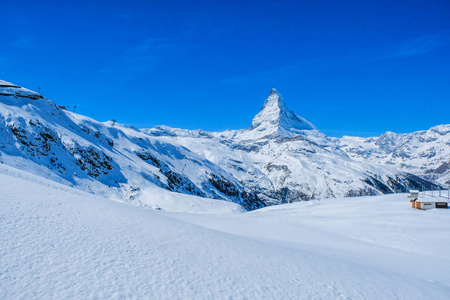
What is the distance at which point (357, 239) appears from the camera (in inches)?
740

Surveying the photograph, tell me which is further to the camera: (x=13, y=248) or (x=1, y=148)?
(x=1, y=148)

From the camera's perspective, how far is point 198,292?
541cm

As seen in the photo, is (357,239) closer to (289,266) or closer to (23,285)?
(289,266)

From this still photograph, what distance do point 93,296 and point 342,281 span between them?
640cm

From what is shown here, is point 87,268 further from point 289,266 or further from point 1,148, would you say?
point 1,148

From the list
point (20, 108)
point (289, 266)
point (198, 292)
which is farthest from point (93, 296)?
point (20, 108)

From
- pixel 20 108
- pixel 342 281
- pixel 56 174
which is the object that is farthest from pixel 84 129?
pixel 342 281

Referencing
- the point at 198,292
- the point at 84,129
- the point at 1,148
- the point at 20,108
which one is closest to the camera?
the point at 198,292

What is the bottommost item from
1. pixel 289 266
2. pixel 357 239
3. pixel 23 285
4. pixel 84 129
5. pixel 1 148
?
pixel 357 239

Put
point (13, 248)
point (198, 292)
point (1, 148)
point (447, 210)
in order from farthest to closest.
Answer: point (1, 148) < point (447, 210) < point (13, 248) < point (198, 292)

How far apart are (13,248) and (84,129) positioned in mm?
80877

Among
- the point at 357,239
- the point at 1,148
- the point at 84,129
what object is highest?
the point at 84,129

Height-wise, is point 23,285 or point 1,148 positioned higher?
point 1,148

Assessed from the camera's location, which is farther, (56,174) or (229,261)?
(56,174)
